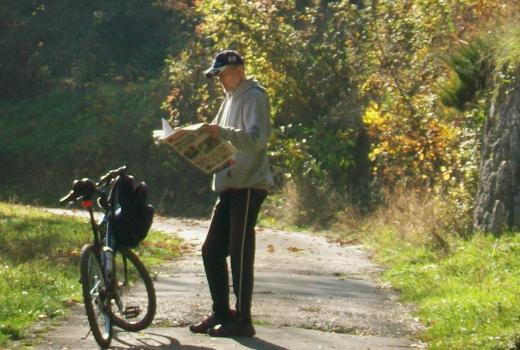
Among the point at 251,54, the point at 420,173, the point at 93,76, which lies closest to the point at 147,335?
the point at 420,173

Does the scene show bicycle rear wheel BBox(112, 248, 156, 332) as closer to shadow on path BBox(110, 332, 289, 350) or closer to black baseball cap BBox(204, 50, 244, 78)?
shadow on path BBox(110, 332, 289, 350)

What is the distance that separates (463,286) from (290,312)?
208 cm

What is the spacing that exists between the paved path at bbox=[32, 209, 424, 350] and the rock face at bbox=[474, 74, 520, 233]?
5.11 feet

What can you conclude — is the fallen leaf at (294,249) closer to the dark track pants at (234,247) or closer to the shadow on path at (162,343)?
the dark track pants at (234,247)

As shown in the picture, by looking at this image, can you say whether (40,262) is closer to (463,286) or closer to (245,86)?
(463,286)

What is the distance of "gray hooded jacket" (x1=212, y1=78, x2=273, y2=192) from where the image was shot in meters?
9.09

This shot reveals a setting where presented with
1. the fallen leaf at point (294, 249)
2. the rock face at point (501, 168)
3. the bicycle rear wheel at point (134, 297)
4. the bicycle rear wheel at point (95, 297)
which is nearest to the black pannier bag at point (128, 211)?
the bicycle rear wheel at point (134, 297)

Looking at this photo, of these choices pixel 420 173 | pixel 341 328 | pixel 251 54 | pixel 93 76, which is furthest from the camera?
pixel 93 76

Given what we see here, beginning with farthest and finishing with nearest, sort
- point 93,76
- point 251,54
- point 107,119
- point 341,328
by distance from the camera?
1. point 93,76
2. point 107,119
3. point 251,54
4. point 341,328

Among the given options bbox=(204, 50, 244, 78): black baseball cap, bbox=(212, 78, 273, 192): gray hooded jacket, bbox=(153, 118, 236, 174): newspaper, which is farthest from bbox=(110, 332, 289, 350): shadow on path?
bbox=(204, 50, 244, 78): black baseball cap

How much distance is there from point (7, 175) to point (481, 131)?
811 inches

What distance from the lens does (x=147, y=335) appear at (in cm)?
943

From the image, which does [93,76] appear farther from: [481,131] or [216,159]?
[216,159]

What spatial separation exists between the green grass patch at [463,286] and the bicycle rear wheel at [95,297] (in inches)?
92.3
